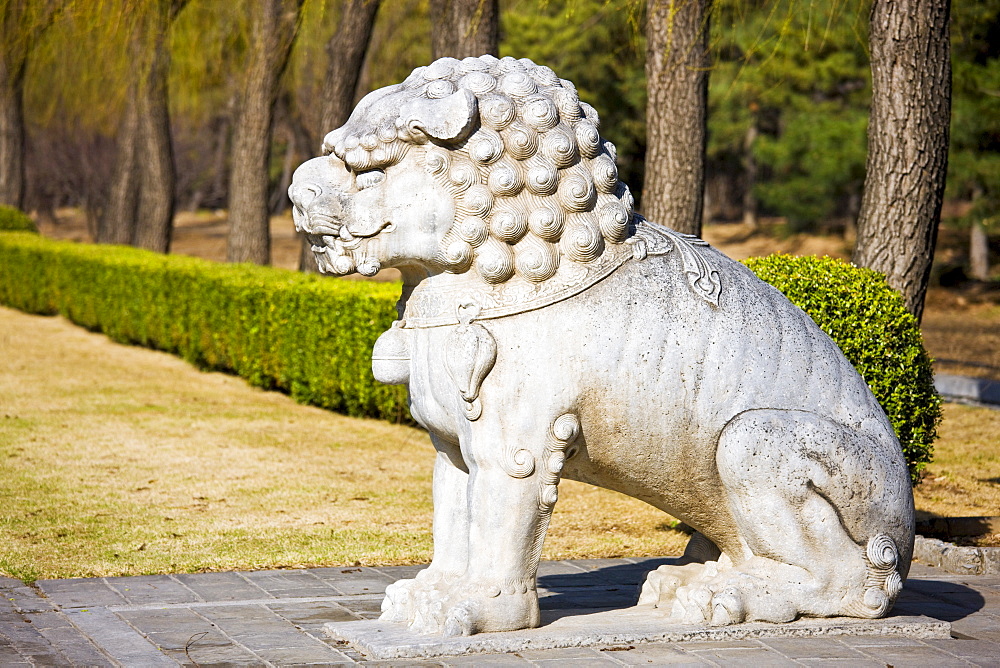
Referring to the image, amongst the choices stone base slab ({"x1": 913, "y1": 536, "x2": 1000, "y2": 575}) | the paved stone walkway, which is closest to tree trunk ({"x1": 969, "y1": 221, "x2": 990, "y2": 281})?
stone base slab ({"x1": 913, "y1": 536, "x2": 1000, "y2": 575})

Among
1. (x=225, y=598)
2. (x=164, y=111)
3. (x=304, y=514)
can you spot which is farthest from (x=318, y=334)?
(x=164, y=111)

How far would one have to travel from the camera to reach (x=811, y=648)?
4.11 meters

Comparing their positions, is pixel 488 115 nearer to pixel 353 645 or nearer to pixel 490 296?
pixel 490 296

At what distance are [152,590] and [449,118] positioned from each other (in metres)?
2.60

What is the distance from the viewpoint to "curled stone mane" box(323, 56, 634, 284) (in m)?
3.92

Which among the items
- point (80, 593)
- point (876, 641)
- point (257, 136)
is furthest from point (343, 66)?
point (876, 641)

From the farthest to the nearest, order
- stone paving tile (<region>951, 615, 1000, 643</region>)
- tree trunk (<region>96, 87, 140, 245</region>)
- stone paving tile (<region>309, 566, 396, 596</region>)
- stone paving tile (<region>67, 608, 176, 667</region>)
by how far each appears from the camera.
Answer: tree trunk (<region>96, 87, 140, 245</region>), stone paving tile (<region>309, 566, 396, 596</region>), stone paving tile (<region>951, 615, 1000, 643</region>), stone paving tile (<region>67, 608, 176, 667</region>)

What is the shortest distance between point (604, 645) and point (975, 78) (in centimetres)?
1544

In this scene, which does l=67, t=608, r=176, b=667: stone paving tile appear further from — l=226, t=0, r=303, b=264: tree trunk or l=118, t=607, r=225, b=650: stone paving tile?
l=226, t=0, r=303, b=264: tree trunk

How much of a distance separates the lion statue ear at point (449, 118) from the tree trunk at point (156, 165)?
1541 centimetres

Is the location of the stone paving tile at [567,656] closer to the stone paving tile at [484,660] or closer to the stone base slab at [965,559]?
the stone paving tile at [484,660]

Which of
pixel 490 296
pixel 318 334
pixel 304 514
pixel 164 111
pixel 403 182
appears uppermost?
pixel 164 111

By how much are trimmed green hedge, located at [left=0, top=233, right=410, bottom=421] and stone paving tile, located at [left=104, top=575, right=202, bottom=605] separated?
510cm

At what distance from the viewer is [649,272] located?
407 cm
